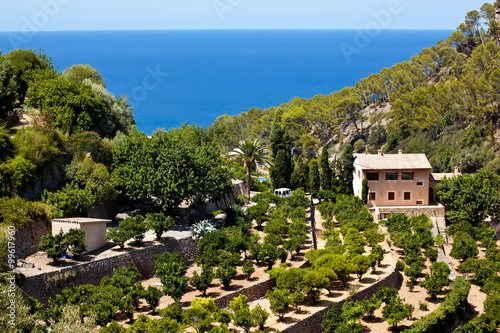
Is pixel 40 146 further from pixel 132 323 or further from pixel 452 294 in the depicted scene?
pixel 452 294

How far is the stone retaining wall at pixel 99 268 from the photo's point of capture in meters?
24.4

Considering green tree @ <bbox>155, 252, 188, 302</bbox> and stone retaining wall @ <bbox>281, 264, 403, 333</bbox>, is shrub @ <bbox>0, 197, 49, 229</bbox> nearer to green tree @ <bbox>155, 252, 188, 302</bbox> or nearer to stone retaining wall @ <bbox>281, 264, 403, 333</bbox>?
green tree @ <bbox>155, 252, 188, 302</bbox>

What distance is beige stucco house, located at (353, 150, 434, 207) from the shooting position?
39.8 metres

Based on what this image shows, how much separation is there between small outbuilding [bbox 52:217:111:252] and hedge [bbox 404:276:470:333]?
581 inches

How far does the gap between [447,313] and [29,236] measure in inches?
752

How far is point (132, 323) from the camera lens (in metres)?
24.3

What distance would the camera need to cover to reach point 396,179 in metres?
40.1

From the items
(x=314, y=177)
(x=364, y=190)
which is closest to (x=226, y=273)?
(x=364, y=190)

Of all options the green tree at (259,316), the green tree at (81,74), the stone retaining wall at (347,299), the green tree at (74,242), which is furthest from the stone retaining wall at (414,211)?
the green tree at (81,74)

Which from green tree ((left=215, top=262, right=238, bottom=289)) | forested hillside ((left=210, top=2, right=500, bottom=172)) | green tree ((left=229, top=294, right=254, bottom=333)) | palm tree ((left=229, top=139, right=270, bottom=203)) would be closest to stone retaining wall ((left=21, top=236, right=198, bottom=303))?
green tree ((left=215, top=262, right=238, bottom=289))

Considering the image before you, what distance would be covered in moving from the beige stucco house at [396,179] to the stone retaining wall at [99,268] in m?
14.8

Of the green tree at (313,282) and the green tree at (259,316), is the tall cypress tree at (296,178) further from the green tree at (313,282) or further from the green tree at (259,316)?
the green tree at (259,316)

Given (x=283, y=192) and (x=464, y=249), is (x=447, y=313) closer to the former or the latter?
(x=464, y=249)

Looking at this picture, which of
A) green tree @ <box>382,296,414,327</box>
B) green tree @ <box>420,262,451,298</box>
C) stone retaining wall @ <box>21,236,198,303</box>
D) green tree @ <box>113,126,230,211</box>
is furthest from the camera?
green tree @ <box>113,126,230,211</box>
